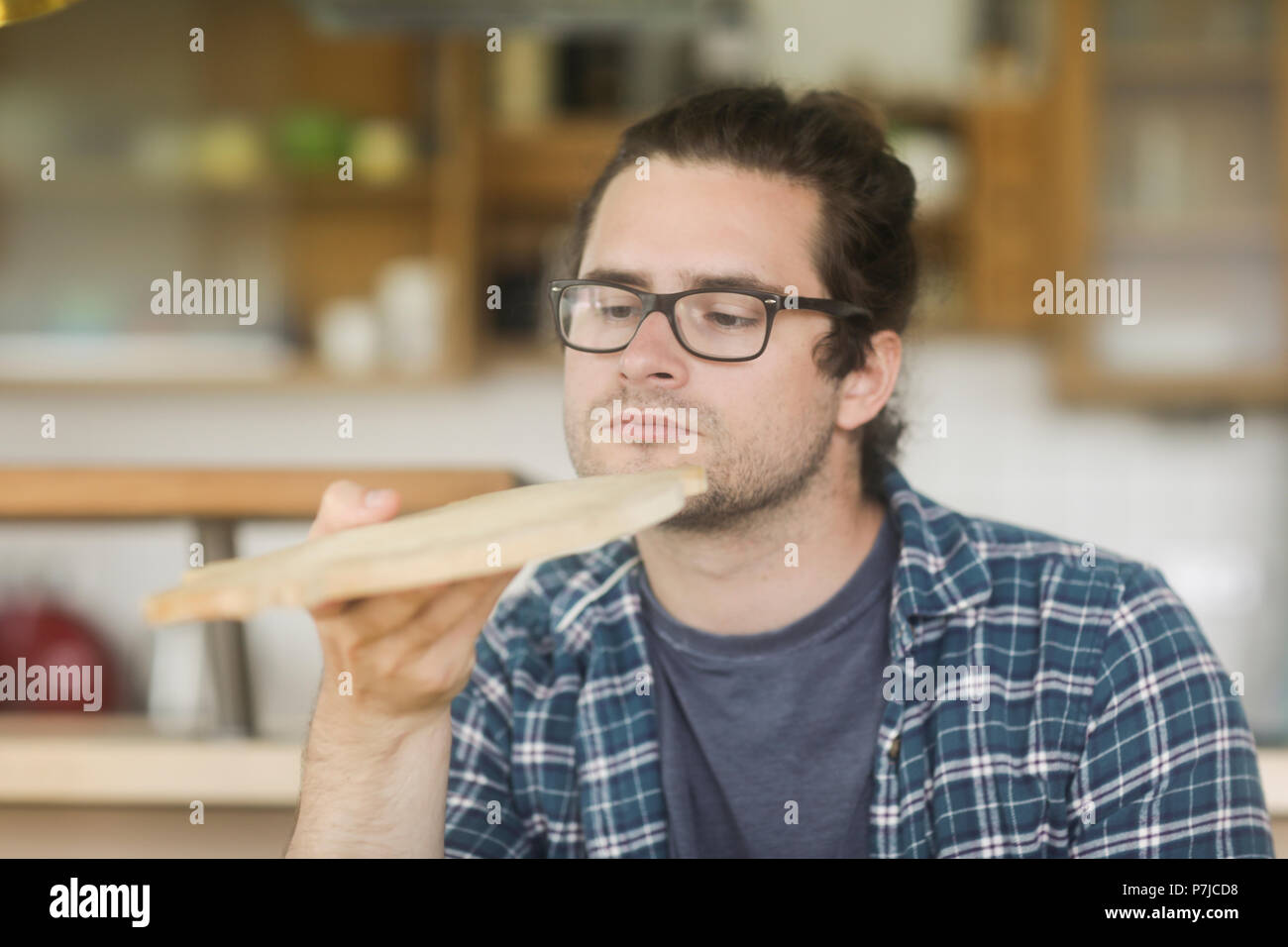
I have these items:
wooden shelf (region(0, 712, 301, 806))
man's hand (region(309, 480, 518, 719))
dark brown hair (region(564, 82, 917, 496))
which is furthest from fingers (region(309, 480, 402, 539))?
dark brown hair (region(564, 82, 917, 496))

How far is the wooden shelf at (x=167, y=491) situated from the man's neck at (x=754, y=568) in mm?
216

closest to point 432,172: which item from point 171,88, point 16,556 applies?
point 171,88

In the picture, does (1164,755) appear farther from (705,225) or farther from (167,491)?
(167,491)

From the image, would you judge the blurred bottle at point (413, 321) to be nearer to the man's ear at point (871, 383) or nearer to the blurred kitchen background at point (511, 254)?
the blurred kitchen background at point (511, 254)

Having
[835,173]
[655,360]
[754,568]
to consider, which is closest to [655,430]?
[655,360]

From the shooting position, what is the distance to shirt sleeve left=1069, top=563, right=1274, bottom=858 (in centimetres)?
96

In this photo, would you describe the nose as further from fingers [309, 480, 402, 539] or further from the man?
fingers [309, 480, 402, 539]

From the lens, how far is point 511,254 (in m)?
2.86

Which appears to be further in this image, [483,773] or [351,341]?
[351,341]

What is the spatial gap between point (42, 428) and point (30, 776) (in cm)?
219

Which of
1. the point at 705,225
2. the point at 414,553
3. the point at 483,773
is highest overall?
the point at 705,225

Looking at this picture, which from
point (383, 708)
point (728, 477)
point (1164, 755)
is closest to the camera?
point (383, 708)

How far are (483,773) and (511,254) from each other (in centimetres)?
192

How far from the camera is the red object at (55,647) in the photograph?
2.72 m
